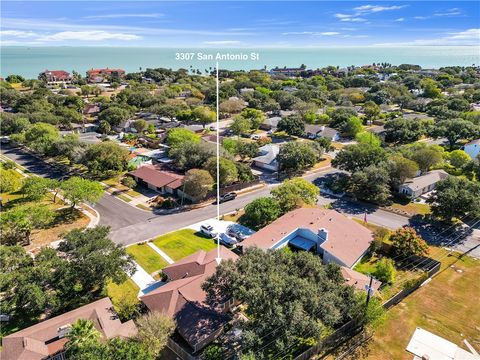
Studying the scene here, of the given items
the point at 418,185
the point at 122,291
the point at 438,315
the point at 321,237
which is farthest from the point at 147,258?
the point at 418,185

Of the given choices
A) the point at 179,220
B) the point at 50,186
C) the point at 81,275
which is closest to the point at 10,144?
the point at 50,186

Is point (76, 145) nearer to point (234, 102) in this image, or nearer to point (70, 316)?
point (70, 316)

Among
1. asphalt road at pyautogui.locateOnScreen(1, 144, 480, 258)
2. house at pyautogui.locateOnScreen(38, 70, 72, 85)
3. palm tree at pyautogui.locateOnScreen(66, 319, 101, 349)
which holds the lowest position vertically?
asphalt road at pyautogui.locateOnScreen(1, 144, 480, 258)

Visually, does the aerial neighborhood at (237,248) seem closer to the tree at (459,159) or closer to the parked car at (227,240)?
the tree at (459,159)

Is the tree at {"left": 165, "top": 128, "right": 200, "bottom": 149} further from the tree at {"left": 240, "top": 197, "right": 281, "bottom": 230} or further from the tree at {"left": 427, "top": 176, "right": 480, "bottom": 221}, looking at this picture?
the tree at {"left": 427, "top": 176, "right": 480, "bottom": 221}

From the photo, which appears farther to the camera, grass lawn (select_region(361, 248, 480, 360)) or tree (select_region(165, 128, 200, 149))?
tree (select_region(165, 128, 200, 149))

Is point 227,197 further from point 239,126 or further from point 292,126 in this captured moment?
point 292,126

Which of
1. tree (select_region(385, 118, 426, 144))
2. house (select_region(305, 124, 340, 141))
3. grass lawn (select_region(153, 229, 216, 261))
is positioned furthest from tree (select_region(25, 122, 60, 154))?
tree (select_region(385, 118, 426, 144))
